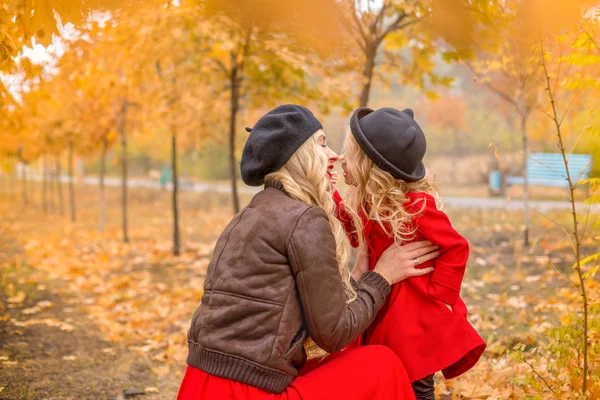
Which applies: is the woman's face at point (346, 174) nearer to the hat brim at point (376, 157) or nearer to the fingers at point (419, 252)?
the hat brim at point (376, 157)

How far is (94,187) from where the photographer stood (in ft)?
108

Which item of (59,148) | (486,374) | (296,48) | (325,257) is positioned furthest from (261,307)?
(59,148)

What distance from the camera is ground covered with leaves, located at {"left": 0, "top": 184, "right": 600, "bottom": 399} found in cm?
372

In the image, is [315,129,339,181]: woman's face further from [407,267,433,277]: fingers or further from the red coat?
[407,267,433,277]: fingers

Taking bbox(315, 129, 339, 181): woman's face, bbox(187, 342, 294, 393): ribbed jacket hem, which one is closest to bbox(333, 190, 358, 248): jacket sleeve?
bbox(315, 129, 339, 181): woman's face

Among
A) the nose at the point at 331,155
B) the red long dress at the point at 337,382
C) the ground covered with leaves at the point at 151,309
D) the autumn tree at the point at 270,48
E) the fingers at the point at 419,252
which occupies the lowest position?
the ground covered with leaves at the point at 151,309

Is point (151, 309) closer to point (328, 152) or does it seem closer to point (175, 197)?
point (175, 197)

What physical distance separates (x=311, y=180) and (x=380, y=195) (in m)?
0.39

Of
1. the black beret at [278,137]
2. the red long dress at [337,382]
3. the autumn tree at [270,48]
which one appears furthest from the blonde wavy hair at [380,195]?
the autumn tree at [270,48]

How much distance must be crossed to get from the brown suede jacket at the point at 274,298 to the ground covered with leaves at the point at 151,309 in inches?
47.9

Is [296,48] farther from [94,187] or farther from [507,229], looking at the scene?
[94,187]

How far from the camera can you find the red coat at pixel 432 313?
2307mm

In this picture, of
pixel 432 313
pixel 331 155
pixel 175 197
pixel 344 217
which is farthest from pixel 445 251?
pixel 175 197

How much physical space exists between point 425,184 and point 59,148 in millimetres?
16569
